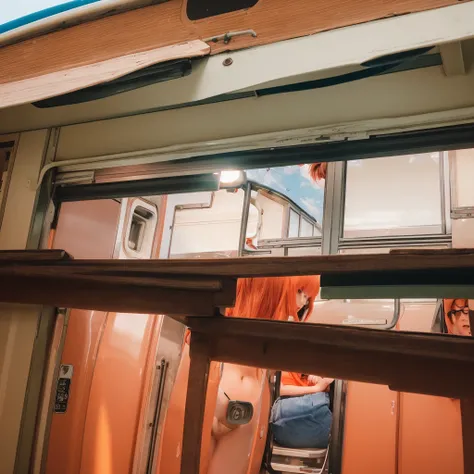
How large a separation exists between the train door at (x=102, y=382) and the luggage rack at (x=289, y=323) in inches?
41.6

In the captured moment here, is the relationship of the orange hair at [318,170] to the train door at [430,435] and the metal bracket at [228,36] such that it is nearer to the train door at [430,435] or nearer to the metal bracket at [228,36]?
the train door at [430,435]

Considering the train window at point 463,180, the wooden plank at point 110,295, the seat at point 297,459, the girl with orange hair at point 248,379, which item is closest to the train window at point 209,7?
the wooden plank at point 110,295

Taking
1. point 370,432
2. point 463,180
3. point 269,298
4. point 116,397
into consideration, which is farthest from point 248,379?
point 463,180

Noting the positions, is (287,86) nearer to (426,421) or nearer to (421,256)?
(421,256)

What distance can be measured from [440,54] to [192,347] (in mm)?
1212

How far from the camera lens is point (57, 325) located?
213 centimetres

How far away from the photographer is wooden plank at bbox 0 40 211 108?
54.7 inches

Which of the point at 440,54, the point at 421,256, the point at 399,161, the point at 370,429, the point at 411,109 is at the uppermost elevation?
the point at 399,161

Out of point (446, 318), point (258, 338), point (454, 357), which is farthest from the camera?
point (446, 318)

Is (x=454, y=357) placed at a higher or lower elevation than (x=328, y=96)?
lower

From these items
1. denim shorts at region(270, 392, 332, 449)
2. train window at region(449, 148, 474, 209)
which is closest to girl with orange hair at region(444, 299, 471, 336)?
train window at region(449, 148, 474, 209)

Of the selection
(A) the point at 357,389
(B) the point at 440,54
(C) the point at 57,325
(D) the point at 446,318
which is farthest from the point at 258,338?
(A) the point at 357,389

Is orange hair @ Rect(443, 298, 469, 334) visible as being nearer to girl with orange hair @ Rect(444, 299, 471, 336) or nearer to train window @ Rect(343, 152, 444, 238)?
girl with orange hair @ Rect(444, 299, 471, 336)

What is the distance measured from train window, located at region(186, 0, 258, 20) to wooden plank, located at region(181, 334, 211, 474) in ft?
3.50
